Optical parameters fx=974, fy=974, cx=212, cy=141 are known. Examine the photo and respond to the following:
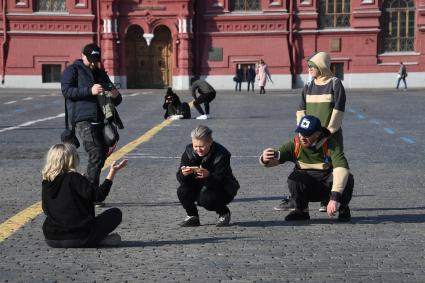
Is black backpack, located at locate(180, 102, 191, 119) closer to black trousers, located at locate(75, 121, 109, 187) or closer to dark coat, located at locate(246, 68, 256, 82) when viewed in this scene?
black trousers, located at locate(75, 121, 109, 187)

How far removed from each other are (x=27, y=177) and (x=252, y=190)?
130 inches

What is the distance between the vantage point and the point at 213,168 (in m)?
9.43

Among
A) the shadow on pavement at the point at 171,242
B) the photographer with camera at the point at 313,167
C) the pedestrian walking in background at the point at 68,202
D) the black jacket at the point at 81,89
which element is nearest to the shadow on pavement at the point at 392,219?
the photographer with camera at the point at 313,167

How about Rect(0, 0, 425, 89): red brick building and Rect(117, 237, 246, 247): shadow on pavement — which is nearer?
Rect(117, 237, 246, 247): shadow on pavement

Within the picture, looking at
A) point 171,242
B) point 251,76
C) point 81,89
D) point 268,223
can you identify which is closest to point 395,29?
point 251,76

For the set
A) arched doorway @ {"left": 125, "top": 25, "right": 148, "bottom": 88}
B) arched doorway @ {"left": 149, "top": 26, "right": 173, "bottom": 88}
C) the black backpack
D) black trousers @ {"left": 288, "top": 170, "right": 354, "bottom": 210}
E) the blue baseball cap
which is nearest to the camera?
the blue baseball cap

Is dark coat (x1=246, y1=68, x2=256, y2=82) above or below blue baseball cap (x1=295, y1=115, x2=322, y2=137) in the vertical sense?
below

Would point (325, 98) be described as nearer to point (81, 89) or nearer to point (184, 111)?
point (81, 89)

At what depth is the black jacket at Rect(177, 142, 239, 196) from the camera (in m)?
9.40

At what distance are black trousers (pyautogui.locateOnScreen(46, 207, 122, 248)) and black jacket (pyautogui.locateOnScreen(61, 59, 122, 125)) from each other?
8.79 ft

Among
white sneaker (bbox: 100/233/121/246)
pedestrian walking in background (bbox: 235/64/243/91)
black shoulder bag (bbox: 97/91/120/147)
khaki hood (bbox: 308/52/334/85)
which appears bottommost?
pedestrian walking in background (bbox: 235/64/243/91)

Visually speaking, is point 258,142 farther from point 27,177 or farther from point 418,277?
point 418,277

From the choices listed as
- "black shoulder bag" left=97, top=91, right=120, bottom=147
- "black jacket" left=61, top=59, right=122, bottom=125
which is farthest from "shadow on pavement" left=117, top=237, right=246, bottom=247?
"black jacket" left=61, top=59, right=122, bottom=125

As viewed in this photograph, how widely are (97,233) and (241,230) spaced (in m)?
1.56
